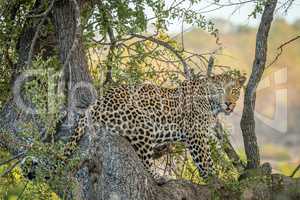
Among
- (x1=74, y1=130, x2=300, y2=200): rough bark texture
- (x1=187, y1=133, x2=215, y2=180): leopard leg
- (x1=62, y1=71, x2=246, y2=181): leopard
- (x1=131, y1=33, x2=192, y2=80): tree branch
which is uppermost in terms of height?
(x1=131, y1=33, x2=192, y2=80): tree branch

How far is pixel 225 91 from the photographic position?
9.85 meters

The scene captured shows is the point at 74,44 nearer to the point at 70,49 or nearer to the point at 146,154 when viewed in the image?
the point at 70,49

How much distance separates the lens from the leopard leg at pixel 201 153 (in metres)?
9.12

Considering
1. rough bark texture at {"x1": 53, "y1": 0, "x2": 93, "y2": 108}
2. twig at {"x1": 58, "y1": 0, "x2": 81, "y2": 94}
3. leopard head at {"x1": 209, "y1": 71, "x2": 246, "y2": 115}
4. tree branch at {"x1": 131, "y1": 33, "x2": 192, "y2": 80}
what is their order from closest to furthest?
twig at {"x1": 58, "y1": 0, "x2": 81, "y2": 94}, rough bark texture at {"x1": 53, "y1": 0, "x2": 93, "y2": 108}, tree branch at {"x1": 131, "y1": 33, "x2": 192, "y2": 80}, leopard head at {"x1": 209, "y1": 71, "x2": 246, "y2": 115}

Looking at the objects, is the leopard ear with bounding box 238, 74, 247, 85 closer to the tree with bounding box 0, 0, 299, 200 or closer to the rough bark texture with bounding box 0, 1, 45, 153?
the tree with bounding box 0, 0, 299, 200

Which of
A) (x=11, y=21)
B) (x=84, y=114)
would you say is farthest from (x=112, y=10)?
(x=84, y=114)

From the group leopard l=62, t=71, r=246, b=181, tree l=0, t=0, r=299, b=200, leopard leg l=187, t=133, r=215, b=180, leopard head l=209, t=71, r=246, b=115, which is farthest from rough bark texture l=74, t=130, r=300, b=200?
leopard head l=209, t=71, r=246, b=115

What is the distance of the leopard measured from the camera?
28.1 feet

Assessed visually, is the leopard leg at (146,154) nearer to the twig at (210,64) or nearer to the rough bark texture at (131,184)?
the rough bark texture at (131,184)

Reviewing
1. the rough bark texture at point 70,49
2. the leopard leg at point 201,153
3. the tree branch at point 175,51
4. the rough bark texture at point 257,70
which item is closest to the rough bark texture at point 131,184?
the rough bark texture at point 257,70

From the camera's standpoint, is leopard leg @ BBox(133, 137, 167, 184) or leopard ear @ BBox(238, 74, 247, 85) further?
leopard ear @ BBox(238, 74, 247, 85)

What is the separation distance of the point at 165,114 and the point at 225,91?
1054 millimetres

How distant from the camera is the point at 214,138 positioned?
30.2ft

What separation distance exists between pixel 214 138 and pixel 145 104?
0.86m
